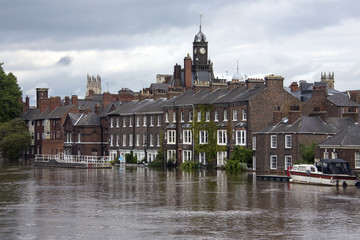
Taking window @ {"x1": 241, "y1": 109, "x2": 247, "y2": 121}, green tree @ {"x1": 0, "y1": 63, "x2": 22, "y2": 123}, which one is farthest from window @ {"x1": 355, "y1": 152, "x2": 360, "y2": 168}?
green tree @ {"x1": 0, "y1": 63, "x2": 22, "y2": 123}

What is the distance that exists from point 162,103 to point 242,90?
56.2 ft

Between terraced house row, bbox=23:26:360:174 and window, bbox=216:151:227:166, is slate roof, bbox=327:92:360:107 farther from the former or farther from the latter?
window, bbox=216:151:227:166

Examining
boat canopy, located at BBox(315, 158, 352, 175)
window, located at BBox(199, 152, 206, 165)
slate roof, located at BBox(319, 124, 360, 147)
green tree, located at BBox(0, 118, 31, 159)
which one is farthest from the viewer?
green tree, located at BBox(0, 118, 31, 159)

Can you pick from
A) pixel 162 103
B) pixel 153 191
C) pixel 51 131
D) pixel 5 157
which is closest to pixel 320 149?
pixel 153 191

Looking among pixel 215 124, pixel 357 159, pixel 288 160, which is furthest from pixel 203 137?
pixel 357 159

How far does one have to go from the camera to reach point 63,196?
49656 millimetres

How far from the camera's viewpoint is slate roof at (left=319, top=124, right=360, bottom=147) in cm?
5973

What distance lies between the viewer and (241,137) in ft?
261

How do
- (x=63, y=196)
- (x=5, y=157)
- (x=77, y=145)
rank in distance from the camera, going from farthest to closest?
(x=5, y=157), (x=77, y=145), (x=63, y=196)

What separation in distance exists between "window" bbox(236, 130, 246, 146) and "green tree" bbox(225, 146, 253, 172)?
145 cm

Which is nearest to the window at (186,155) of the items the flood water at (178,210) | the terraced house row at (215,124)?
the terraced house row at (215,124)

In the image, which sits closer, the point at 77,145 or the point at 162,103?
the point at 162,103

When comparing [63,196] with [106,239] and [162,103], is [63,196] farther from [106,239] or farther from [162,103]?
[162,103]

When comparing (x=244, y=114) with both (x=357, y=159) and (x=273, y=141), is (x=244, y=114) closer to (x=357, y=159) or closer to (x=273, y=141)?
(x=273, y=141)
